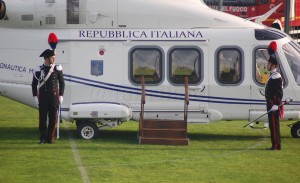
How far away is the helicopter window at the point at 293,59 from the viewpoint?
17.8 meters

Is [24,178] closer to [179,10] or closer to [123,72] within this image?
[123,72]

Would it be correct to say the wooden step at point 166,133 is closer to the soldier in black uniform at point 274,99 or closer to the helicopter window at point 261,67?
the soldier in black uniform at point 274,99

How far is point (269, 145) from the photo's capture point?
680 inches

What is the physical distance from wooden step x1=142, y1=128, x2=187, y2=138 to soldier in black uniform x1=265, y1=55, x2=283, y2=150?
1.68m

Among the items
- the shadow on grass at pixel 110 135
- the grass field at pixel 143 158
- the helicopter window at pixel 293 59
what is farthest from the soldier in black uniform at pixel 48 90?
the helicopter window at pixel 293 59

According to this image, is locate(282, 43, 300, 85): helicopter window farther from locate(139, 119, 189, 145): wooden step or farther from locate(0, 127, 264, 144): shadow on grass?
locate(139, 119, 189, 145): wooden step

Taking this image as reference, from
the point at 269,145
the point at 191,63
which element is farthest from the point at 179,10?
the point at 269,145

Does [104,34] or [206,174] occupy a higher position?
[104,34]

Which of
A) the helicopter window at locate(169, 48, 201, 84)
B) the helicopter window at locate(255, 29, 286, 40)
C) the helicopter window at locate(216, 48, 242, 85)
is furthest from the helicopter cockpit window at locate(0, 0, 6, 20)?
the helicopter window at locate(255, 29, 286, 40)

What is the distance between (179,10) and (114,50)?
5.06ft

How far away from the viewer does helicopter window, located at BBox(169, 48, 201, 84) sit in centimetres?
1767

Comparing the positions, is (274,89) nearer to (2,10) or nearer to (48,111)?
(48,111)

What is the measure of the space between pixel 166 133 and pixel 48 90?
2.42 m

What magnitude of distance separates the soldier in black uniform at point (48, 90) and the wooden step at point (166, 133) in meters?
1.78
